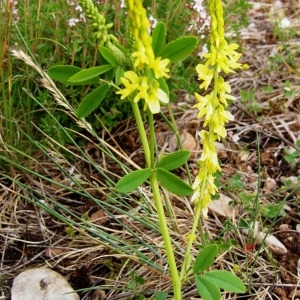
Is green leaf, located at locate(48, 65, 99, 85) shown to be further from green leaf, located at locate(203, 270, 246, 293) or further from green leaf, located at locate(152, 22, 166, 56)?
green leaf, located at locate(203, 270, 246, 293)

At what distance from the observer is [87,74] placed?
1.30 metres

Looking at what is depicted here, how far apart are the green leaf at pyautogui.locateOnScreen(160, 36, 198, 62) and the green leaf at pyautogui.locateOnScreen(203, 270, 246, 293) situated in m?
0.52

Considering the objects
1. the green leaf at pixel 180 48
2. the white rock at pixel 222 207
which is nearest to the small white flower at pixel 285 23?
the white rock at pixel 222 207

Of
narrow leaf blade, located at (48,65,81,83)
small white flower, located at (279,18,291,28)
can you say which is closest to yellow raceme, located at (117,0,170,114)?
narrow leaf blade, located at (48,65,81,83)

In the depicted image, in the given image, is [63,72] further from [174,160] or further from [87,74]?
[174,160]

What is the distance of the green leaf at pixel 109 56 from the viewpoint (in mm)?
1259

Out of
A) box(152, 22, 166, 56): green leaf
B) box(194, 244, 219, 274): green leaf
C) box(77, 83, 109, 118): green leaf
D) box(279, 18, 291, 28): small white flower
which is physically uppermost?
box(152, 22, 166, 56): green leaf

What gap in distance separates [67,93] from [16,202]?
1.40ft

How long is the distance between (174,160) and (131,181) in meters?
0.11

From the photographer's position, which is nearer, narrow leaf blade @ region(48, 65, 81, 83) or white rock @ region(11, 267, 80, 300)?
narrow leaf blade @ region(48, 65, 81, 83)

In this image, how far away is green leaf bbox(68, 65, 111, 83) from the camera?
129 cm

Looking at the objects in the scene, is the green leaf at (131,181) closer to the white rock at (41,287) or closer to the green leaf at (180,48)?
the green leaf at (180,48)

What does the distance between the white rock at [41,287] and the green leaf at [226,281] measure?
19.5 inches

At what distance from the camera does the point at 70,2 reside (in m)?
2.25
